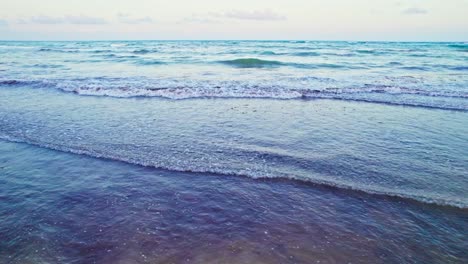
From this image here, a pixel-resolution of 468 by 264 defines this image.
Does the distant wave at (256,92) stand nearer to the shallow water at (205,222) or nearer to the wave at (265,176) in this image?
the wave at (265,176)

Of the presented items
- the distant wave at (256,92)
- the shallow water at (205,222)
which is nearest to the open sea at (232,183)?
the shallow water at (205,222)

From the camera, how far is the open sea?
4.29 metres

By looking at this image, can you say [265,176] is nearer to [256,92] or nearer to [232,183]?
[232,183]

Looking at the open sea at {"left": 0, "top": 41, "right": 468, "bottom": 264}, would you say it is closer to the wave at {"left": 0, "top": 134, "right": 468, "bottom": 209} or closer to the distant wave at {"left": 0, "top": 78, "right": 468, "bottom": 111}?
the wave at {"left": 0, "top": 134, "right": 468, "bottom": 209}

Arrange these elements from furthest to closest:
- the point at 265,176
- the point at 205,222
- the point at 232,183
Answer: the point at 265,176 < the point at 232,183 < the point at 205,222

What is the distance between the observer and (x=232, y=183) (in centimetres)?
613

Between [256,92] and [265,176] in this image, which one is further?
[256,92]

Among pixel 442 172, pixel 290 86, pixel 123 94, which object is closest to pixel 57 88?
pixel 123 94

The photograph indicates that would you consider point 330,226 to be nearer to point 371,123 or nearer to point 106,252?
point 106,252

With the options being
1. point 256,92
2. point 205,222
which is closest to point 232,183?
point 205,222

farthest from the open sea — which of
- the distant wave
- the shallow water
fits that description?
the distant wave

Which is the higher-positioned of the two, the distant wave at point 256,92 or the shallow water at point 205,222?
the distant wave at point 256,92

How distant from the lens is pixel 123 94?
14656 mm

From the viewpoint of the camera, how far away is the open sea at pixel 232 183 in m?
4.29
